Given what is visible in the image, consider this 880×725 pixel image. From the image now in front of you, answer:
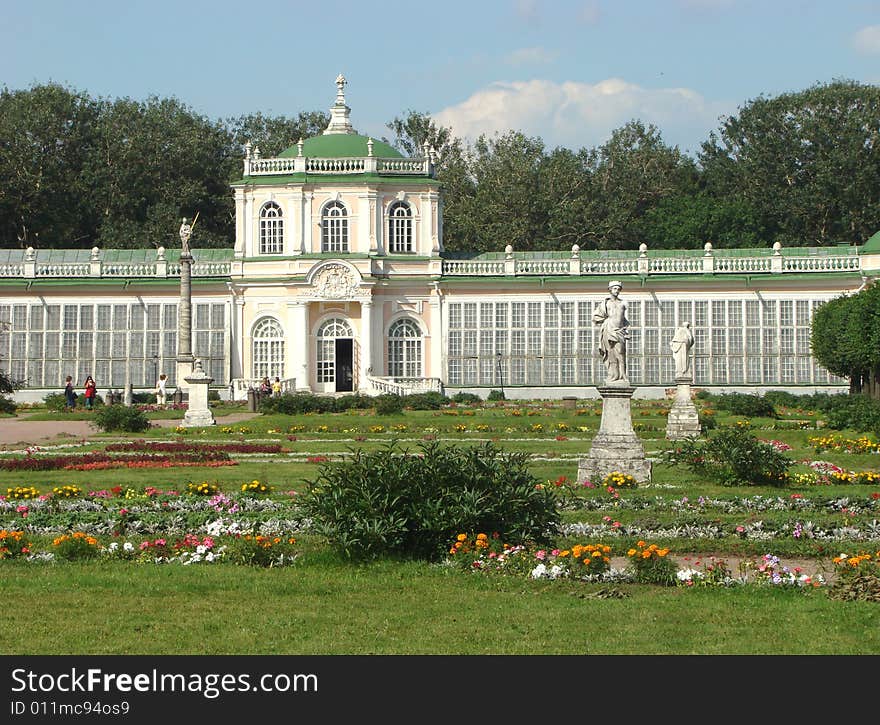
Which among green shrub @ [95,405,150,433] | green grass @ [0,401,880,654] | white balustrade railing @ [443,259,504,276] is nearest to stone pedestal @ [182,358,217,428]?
green shrub @ [95,405,150,433]

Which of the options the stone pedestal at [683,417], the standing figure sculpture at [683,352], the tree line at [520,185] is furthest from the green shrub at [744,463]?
the tree line at [520,185]

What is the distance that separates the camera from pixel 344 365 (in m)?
62.6

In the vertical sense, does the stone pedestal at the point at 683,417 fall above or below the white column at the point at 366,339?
below

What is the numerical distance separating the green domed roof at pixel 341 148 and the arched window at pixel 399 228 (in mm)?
2470

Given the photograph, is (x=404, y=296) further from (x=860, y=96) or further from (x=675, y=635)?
(x=675, y=635)

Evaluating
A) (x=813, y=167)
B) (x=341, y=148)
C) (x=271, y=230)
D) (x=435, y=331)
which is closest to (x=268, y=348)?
(x=271, y=230)

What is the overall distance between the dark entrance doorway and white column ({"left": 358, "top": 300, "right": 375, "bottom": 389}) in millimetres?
679

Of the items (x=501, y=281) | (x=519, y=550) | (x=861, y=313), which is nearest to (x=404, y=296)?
(x=501, y=281)

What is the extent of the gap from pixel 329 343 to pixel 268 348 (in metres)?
2.72

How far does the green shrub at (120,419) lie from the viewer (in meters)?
39.3

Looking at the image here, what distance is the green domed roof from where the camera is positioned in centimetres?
6412

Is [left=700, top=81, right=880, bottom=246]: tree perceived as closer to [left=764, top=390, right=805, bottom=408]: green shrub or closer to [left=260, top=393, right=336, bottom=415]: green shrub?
[left=764, top=390, right=805, bottom=408]: green shrub

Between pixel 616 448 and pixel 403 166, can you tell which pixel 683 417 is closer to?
pixel 616 448

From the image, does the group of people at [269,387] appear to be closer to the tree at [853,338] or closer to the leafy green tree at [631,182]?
the tree at [853,338]
